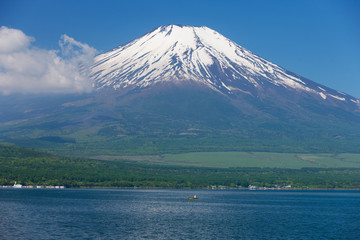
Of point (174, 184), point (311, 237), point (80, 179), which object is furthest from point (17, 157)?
point (311, 237)

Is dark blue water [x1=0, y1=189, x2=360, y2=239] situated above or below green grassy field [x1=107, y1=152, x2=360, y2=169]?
below

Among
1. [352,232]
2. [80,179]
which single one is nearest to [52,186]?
[80,179]

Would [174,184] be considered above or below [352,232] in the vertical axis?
above

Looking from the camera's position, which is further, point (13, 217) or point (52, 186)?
point (52, 186)

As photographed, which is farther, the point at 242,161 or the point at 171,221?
the point at 242,161

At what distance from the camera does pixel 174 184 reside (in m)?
135

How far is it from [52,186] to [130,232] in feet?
240

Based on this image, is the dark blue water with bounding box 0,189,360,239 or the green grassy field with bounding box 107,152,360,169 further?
the green grassy field with bounding box 107,152,360,169

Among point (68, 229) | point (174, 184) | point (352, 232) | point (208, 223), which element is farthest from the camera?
point (174, 184)

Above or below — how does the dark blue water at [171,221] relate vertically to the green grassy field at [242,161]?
below

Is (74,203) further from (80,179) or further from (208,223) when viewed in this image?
(80,179)

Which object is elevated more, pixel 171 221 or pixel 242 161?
pixel 242 161

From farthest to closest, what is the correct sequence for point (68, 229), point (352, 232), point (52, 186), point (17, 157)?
1. point (17, 157)
2. point (52, 186)
3. point (352, 232)
4. point (68, 229)

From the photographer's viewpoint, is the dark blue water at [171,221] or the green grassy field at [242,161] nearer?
the dark blue water at [171,221]
